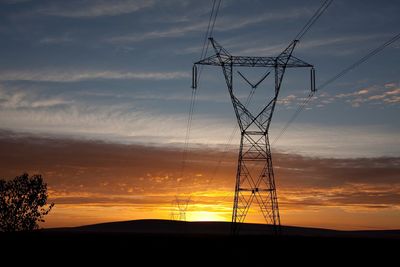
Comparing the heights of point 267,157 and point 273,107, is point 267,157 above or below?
below

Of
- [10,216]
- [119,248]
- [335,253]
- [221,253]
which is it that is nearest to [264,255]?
[221,253]

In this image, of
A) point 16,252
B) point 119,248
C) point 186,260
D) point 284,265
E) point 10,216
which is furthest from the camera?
point 10,216

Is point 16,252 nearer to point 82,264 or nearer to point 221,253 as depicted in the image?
point 82,264

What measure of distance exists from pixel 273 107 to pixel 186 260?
775 inches

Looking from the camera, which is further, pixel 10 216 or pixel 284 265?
pixel 10 216

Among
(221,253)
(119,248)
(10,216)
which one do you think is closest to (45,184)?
(10,216)

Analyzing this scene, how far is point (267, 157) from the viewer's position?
47219 millimetres

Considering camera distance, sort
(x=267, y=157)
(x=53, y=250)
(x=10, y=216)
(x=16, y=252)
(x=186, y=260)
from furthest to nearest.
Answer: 1. (x=10, y=216)
2. (x=267, y=157)
3. (x=53, y=250)
4. (x=16, y=252)
5. (x=186, y=260)

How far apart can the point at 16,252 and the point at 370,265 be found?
74.0ft

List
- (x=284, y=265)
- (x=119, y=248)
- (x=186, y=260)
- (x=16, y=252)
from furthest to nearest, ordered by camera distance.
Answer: (x=119, y=248) → (x=16, y=252) → (x=186, y=260) → (x=284, y=265)

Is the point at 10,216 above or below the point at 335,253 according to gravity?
above

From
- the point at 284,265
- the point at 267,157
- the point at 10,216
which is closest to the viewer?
the point at 284,265

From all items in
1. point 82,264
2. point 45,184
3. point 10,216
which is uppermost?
point 45,184

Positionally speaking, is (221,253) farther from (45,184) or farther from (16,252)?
(45,184)
